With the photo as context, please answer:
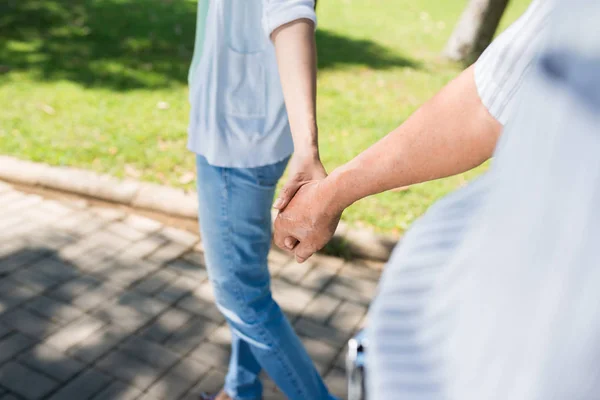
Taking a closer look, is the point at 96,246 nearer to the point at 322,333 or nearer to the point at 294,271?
the point at 294,271

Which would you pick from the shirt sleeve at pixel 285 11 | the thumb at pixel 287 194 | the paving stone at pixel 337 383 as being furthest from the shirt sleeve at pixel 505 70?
the paving stone at pixel 337 383

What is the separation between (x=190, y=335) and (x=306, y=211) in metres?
2.02

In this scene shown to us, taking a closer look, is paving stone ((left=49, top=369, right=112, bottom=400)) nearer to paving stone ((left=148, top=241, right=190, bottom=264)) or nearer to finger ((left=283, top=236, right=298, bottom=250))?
paving stone ((left=148, top=241, right=190, bottom=264))

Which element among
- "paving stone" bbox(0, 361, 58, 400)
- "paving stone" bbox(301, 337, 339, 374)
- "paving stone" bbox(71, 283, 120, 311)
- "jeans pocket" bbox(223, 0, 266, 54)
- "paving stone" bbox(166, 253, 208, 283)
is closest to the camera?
"jeans pocket" bbox(223, 0, 266, 54)

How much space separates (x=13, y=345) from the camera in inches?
126

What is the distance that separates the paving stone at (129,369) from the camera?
3.05 metres

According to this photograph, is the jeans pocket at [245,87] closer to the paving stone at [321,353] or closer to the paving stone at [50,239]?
the paving stone at [321,353]

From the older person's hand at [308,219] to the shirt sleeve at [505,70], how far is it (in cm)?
42

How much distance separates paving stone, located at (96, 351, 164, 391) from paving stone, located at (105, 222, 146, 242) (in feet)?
3.60

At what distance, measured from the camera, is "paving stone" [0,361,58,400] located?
116 inches

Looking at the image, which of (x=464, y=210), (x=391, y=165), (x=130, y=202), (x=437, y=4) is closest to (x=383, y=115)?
(x=130, y=202)

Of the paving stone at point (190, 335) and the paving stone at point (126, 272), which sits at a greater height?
the paving stone at point (126, 272)

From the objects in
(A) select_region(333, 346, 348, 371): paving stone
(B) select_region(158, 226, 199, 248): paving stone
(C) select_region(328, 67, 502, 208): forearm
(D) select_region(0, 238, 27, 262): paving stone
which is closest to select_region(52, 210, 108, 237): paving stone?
(D) select_region(0, 238, 27, 262): paving stone

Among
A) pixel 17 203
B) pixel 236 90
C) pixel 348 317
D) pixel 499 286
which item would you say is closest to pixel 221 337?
pixel 348 317
